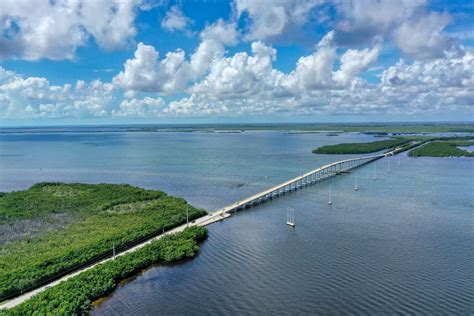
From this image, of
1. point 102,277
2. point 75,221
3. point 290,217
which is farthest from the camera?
point 290,217

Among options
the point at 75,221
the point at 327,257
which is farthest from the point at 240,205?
the point at 75,221

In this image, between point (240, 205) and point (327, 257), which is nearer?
point (327, 257)

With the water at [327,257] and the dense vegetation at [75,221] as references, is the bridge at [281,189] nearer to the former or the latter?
the water at [327,257]

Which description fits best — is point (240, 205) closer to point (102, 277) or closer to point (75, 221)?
point (75, 221)

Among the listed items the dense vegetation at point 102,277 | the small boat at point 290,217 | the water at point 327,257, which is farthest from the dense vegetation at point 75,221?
the small boat at point 290,217

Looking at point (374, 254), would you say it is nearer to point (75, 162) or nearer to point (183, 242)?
point (183, 242)
